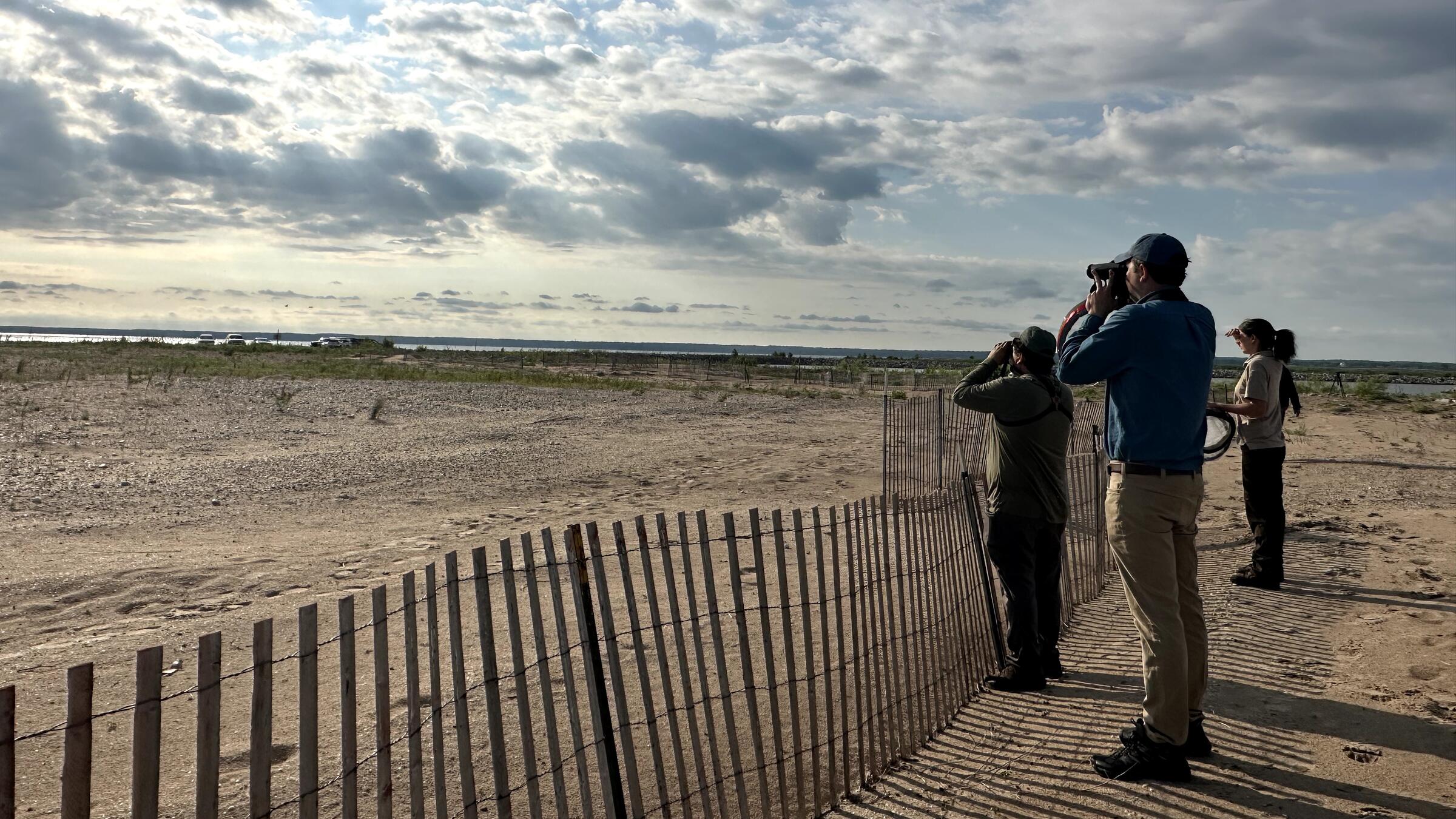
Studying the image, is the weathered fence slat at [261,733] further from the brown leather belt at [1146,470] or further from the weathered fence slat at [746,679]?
the brown leather belt at [1146,470]

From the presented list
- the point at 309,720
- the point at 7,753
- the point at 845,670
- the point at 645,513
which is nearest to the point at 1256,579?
the point at 845,670

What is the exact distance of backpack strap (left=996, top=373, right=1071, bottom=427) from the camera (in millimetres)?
4801

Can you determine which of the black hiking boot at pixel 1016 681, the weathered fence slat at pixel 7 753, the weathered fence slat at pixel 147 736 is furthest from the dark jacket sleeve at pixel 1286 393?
the weathered fence slat at pixel 7 753

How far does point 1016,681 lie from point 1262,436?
3.06 m

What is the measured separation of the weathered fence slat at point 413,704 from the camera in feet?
8.63

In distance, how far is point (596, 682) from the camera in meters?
3.11

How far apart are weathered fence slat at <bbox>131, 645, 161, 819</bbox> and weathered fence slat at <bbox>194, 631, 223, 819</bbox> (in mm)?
83

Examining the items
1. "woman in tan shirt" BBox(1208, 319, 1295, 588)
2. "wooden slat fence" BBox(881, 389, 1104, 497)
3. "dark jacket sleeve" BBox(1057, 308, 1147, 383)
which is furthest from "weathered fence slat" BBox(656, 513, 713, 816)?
"wooden slat fence" BBox(881, 389, 1104, 497)

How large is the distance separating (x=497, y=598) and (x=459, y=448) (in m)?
9.36

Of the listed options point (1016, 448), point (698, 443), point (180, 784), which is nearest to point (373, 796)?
point (180, 784)

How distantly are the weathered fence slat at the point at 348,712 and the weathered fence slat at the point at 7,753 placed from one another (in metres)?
0.66

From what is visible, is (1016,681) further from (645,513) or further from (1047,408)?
(645,513)

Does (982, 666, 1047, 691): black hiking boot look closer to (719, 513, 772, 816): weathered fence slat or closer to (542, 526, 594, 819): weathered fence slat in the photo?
(719, 513, 772, 816): weathered fence slat

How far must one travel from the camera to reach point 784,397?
1272 inches
